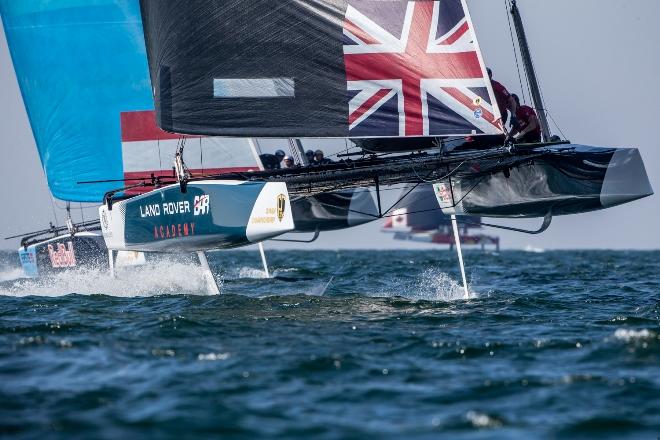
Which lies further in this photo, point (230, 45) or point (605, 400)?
point (230, 45)

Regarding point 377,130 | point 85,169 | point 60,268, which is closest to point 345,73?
point 377,130

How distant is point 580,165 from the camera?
1209 centimetres

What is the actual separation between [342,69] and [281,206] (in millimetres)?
1672

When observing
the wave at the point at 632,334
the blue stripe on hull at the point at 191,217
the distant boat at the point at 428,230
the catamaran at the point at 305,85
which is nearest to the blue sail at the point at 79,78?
the blue stripe on hull at the point at 191,217

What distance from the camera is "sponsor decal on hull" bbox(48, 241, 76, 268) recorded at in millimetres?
19406

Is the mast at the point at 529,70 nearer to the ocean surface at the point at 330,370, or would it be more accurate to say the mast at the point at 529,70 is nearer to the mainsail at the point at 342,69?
the mainsail at the point at 342,69

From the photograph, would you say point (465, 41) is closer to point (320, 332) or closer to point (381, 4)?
point (381, 4)

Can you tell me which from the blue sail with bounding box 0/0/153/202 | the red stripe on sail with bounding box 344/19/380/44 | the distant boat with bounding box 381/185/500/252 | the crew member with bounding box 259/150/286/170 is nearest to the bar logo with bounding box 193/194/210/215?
the red stripe on sail with bounding box 344/19/380/44

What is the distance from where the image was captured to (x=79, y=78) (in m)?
17.4

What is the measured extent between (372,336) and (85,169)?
1072 centimetres

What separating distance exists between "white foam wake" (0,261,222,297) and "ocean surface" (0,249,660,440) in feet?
7.91

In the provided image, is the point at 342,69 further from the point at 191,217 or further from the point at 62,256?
the point at 62,256

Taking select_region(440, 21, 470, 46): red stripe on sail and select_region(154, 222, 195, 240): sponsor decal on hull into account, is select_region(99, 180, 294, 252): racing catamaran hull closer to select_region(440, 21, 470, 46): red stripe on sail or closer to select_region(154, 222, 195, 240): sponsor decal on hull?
select_region(154, 222, 195, 240): sponsor decal on hull

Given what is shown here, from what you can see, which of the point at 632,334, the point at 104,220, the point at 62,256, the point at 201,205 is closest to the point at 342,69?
the point at 201,205
